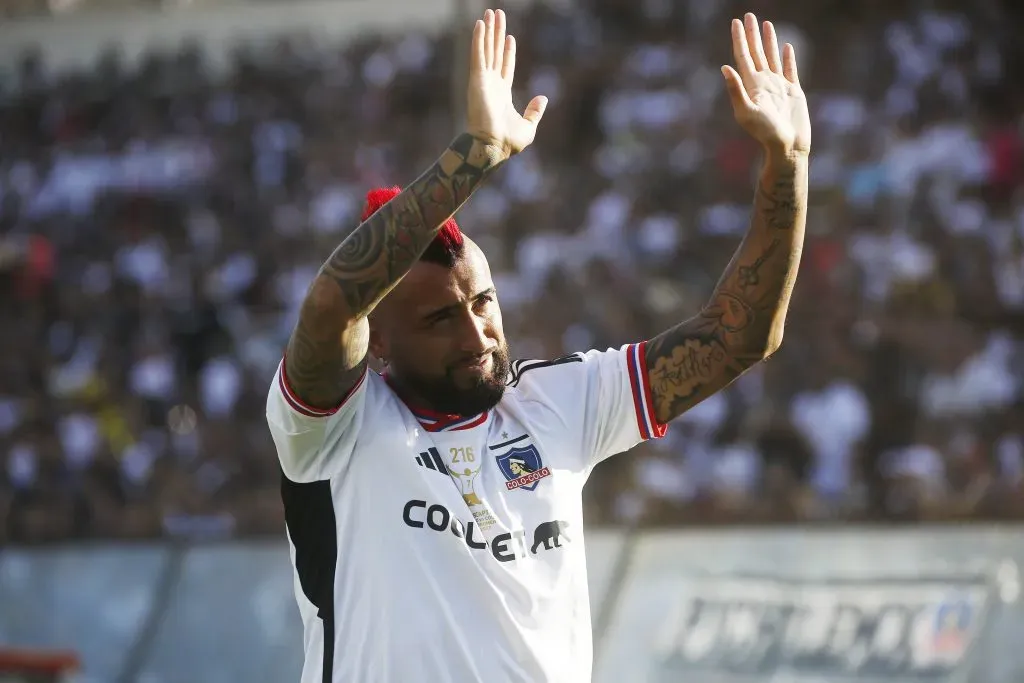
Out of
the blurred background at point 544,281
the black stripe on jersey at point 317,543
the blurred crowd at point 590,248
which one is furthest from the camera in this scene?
the blurred crowd at point 590,248

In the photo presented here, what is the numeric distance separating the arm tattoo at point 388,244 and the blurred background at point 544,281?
5.38 metres

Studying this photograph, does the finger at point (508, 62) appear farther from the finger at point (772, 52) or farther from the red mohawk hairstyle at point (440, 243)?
the finger at point (772, 52)

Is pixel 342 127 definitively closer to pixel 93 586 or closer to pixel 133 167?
pixel 133 167

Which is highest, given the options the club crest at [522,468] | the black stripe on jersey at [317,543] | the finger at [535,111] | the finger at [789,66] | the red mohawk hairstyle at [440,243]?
the finger at [789,66]

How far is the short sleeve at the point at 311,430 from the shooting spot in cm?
303

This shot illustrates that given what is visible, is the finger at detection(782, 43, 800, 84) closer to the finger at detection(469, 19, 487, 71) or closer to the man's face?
the finger at detection(469, 19, 487, 71)

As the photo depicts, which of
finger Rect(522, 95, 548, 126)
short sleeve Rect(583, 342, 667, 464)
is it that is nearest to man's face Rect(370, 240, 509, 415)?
short sleeve Rect(583, 342, 667, 464)

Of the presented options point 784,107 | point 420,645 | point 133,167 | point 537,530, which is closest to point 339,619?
point 420,645

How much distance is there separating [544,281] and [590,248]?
487mm

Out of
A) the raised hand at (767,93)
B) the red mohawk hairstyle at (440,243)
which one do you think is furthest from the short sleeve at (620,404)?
the raised hand at (767,93)

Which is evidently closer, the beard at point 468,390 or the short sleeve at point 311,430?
the short sleeve at point 311,430

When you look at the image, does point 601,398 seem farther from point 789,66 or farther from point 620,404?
point 789,66

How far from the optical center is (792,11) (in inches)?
559

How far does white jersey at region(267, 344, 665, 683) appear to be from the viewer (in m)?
3.05
